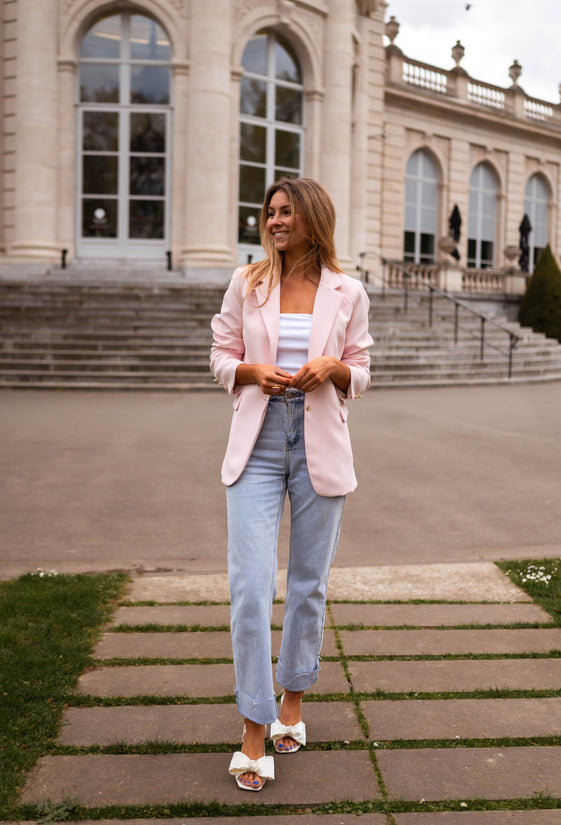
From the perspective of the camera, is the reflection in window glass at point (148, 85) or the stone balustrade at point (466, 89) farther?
the stone balustrade at point (466, 89)

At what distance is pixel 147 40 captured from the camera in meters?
21.2

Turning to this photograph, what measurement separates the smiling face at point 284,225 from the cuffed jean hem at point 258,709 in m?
1.56

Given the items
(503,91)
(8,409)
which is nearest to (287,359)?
(8,409)

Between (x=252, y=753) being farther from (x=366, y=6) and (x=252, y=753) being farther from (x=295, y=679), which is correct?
(x=366, y=6)

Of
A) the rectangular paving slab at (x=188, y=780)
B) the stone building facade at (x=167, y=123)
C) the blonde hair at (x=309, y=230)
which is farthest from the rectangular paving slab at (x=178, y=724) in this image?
the stone building facade at (x=167, y=123)

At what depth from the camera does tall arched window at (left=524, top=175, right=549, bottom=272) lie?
34.4m

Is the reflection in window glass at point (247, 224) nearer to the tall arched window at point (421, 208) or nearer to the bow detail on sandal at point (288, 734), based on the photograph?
the tall arched window at point (421, 208)

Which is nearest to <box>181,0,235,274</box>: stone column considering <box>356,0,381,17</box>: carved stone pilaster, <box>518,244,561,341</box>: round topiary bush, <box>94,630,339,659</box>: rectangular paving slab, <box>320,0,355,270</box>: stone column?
<box>320,0,355,270</box>: stone column

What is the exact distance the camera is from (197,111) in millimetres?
20594

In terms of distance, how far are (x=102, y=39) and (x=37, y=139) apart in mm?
3023

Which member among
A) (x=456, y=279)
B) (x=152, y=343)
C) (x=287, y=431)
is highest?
(x=456, y=279)

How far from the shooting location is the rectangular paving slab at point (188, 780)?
8.66ft

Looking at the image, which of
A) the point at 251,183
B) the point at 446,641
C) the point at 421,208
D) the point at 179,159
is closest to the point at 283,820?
the point at 446,641

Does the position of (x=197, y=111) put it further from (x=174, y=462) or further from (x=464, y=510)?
(x=464, y=510)
